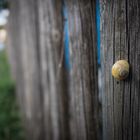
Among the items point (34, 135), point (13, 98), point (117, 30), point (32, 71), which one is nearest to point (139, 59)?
point (117, 30)

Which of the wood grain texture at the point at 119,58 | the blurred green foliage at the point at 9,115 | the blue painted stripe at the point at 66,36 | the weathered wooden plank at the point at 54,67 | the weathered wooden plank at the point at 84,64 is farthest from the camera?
the blurred green foliage at the point at 9,115

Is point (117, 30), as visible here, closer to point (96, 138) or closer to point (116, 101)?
point (116, 101)

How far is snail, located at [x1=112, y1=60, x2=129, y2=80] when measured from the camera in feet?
4.42

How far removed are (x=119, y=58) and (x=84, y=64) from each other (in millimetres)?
387

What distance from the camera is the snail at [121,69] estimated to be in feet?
4.42

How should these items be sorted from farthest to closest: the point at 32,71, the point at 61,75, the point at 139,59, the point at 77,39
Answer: the point at 32,71
the point at 61,75
the point at 77,39
the point at 139,59

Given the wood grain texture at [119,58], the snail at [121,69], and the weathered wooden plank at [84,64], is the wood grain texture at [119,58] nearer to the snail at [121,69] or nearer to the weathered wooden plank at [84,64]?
the snail at [121,69]

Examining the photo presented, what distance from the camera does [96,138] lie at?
1900 mm

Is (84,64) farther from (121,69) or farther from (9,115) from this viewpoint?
(9,115)

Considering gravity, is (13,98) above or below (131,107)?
below

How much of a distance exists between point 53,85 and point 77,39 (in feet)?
2.72

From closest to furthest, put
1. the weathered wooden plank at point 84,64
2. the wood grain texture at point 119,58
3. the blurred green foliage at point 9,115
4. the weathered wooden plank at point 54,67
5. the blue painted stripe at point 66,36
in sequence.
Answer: the wood grain texture at point 119,58 → the weathered wooden plank at point 84,64 → the blue painted stripe at point 66,36 → the weathered wooden plank at point 54,67 → the blurred green foliage at point 9,115

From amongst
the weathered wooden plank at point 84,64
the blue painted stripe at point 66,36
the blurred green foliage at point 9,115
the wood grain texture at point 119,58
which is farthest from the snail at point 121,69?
the blurred green foliage at point 9,115

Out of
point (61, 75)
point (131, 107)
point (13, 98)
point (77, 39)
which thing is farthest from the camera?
point (13, 98)
